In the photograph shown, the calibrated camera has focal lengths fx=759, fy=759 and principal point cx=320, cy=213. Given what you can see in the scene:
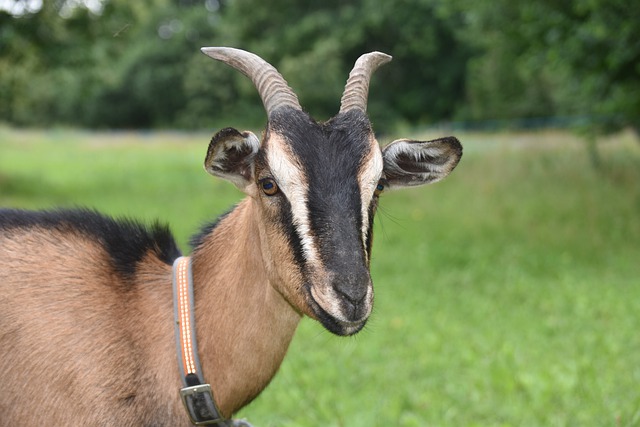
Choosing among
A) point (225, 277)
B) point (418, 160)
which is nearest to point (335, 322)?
point (225, 277)

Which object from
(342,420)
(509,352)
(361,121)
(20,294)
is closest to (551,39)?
(509,352)

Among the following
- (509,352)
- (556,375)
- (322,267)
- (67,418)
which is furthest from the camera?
(509,352)

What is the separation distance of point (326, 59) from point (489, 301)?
1968 centimetres

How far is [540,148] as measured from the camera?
643 inches

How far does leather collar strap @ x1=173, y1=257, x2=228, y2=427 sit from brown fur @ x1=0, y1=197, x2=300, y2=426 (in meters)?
0.06

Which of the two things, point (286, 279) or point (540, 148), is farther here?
point (540, 148)

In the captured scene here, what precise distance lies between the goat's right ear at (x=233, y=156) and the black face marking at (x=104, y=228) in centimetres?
61

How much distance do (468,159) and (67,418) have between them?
15577 millimetres

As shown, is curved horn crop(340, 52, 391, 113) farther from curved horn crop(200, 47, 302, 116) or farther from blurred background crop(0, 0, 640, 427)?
blurred background crop(0, 0, 640, 427)

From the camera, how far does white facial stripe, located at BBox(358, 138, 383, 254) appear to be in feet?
9.07

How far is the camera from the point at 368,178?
9.27ft

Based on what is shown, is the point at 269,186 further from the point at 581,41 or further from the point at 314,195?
the point at 581,41

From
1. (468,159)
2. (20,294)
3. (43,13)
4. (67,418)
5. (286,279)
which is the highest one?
(43,13)

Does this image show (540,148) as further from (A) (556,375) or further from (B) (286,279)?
(B) (286,279)
